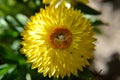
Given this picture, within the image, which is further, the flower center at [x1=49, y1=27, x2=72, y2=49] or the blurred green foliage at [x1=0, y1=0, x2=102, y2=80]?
the blurred green foliage at [x1=0, y1=0, x2=102, y2=80]

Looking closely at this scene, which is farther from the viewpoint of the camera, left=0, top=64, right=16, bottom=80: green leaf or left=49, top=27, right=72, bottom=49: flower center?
left=0, top=64, right=16, bottom=80: green leaf

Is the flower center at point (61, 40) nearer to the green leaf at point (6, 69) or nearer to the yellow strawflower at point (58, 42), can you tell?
the yellow strawflower at point (58, 42)

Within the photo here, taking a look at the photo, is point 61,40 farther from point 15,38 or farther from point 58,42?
point 15,38

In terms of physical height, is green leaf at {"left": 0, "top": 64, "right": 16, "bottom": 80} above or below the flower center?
below

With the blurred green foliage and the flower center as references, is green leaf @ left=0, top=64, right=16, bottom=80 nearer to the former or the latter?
the blurred green foliage

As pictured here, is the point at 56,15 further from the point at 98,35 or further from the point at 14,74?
the point at 98,35

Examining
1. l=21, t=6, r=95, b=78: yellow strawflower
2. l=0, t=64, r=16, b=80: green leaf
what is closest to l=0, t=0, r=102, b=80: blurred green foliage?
l=0, t=64, r=16, b=80: green leaf
